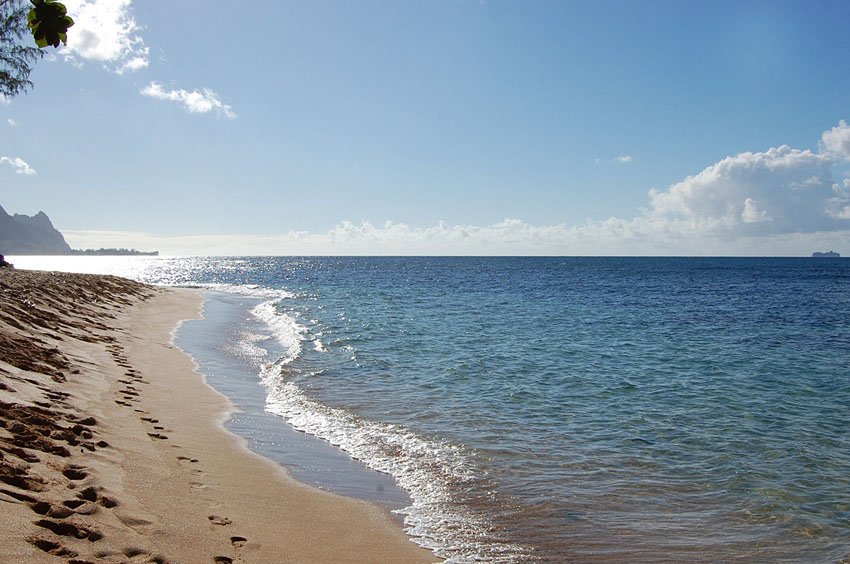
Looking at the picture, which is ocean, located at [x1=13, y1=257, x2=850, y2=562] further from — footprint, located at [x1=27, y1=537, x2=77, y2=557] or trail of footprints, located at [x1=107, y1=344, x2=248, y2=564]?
footprint, located at [x1=27, y1=537, x2=77, y2=557]

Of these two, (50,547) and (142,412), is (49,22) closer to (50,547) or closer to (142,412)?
(50,547)

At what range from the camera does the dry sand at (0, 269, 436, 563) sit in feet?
18.5

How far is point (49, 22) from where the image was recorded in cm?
476

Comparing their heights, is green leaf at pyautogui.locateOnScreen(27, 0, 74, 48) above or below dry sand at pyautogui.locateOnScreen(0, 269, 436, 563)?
above

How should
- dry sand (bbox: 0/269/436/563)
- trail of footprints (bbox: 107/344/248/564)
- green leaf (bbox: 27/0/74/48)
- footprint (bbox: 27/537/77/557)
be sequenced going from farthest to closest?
trail of footprints (bbox: 107/344/248/564) < dry sand (bbox: 0/269/436/563) < footprint (bbox: 27/537/77/557) < green leaf (bbox: 27/0/74/48)

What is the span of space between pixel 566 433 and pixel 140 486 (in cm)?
841

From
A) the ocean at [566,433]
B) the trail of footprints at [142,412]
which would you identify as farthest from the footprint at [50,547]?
the ocean at [566,433]

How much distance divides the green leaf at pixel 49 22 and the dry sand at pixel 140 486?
4.28 m

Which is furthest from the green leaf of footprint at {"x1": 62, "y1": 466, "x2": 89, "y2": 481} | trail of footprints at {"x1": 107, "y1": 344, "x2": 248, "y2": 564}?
trail of footprints at {"x1": 107, "y1": 344, "x2": 248, "y2": 564}

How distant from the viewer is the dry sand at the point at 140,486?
5.64 m

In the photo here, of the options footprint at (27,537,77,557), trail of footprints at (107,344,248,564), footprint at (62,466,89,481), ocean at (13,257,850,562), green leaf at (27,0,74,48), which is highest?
green leaf at (27,0,74,48)

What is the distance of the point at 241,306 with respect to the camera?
45500 millimetres

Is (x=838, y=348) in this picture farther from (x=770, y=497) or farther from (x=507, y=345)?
(x=770, y=497)

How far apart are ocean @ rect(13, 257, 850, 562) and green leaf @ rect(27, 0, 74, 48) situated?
675cm
